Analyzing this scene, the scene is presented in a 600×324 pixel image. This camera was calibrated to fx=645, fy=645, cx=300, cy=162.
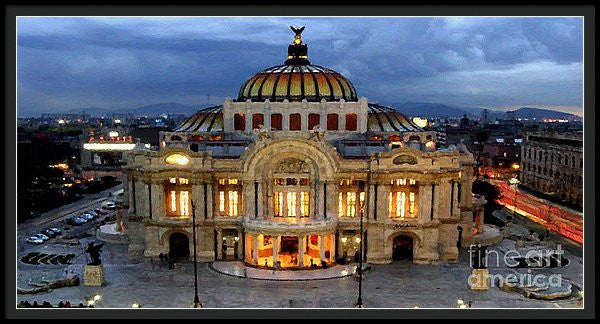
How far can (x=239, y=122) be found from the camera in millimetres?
67688

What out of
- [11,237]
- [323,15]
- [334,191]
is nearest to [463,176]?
[334,191]

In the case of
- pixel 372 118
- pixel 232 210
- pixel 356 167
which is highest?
pixel 372 118

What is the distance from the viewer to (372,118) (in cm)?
6756

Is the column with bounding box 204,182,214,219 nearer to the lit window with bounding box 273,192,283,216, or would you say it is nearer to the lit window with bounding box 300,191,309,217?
the lit window with bounding box 273,192,283,216

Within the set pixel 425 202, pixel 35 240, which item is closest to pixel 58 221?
pixel 35 240

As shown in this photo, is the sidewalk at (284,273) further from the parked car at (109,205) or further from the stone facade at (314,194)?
the parked car at (109,205)

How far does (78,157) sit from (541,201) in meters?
81.3

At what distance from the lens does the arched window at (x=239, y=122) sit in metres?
67.2

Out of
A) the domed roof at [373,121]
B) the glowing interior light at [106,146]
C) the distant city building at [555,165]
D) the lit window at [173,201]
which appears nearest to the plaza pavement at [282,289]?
the lit window at [173,201]

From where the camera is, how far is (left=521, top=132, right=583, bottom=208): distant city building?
8675 cm

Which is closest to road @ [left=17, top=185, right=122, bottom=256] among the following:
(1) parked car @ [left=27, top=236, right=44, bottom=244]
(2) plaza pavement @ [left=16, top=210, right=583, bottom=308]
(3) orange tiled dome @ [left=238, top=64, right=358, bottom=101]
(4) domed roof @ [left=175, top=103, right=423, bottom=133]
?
(1) parked car @ [left=27, top=236, right=44, bottom=244]

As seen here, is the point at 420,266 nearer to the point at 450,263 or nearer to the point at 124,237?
the point at 450,263

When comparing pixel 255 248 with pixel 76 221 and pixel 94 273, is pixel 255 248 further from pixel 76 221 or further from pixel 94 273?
pixel 76 221

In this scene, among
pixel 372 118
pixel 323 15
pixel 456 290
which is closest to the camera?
pixel 323 15
